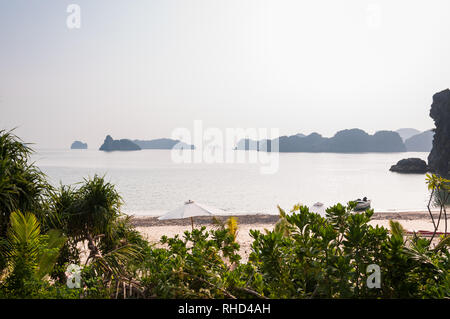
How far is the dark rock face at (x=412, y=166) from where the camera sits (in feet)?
261

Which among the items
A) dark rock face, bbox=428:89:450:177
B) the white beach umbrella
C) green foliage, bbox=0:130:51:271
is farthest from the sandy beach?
dark rock face, bbox=428:89:450:177

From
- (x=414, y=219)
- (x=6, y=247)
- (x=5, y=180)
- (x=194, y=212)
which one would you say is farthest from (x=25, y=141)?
(x=414, y=219)

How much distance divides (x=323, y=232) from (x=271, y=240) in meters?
0.29

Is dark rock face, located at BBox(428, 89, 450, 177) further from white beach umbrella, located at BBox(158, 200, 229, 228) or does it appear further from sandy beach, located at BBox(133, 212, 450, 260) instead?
white beach umbrella, located at BBox(158, 200, 229, 228)

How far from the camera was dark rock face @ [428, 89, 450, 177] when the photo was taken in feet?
225

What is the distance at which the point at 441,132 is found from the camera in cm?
7081

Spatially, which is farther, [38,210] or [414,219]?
[414,219]

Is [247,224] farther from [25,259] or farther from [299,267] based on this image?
[299,267]

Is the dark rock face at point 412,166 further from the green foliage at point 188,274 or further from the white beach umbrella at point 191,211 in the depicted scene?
the green foliage at point 188,274

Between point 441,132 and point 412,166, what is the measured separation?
524 inches

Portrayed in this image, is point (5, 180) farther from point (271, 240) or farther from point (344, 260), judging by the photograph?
point (344, 260)

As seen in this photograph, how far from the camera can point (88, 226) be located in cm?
568

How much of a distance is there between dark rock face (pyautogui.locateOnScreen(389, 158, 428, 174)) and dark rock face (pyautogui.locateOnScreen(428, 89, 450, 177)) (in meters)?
5.35

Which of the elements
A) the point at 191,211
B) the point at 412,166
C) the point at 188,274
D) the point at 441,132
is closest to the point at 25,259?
the point at 188,274
